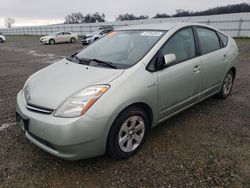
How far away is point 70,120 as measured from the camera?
2162 millimetres

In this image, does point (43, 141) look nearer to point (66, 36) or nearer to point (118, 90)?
point (118, 90)

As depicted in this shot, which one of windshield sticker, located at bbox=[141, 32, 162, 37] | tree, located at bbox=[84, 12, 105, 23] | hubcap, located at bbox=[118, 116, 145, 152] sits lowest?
hubcap, located at bbox=[118, 116, 145, 152]

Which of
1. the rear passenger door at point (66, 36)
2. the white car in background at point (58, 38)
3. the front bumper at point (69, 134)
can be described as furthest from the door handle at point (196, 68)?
the rear passenger door at point (66, 36)

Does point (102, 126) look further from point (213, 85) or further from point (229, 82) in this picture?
point (229, 82)

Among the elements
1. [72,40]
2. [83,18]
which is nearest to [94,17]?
[83,18]

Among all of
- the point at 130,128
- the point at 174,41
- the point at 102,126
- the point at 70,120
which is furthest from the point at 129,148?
the point at 174,41

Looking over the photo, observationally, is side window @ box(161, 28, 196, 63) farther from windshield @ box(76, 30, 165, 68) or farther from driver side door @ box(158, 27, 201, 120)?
windshield @ box(76, 30, 165, 68)

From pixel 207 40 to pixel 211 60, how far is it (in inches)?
15.4

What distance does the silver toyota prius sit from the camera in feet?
7.31

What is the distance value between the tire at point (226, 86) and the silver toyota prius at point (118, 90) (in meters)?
0.61

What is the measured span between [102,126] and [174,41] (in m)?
1.69

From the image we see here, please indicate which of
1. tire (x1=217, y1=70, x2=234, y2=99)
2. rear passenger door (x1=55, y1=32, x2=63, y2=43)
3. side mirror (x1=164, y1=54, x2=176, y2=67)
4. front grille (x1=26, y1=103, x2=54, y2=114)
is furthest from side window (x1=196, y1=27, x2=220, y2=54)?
rear passenger door (x1=55, y1=32, x2=63, y2=43)

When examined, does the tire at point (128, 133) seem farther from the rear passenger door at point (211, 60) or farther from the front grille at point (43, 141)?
the rear passenger door at point (211, 60)

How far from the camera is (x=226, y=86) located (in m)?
4.48
